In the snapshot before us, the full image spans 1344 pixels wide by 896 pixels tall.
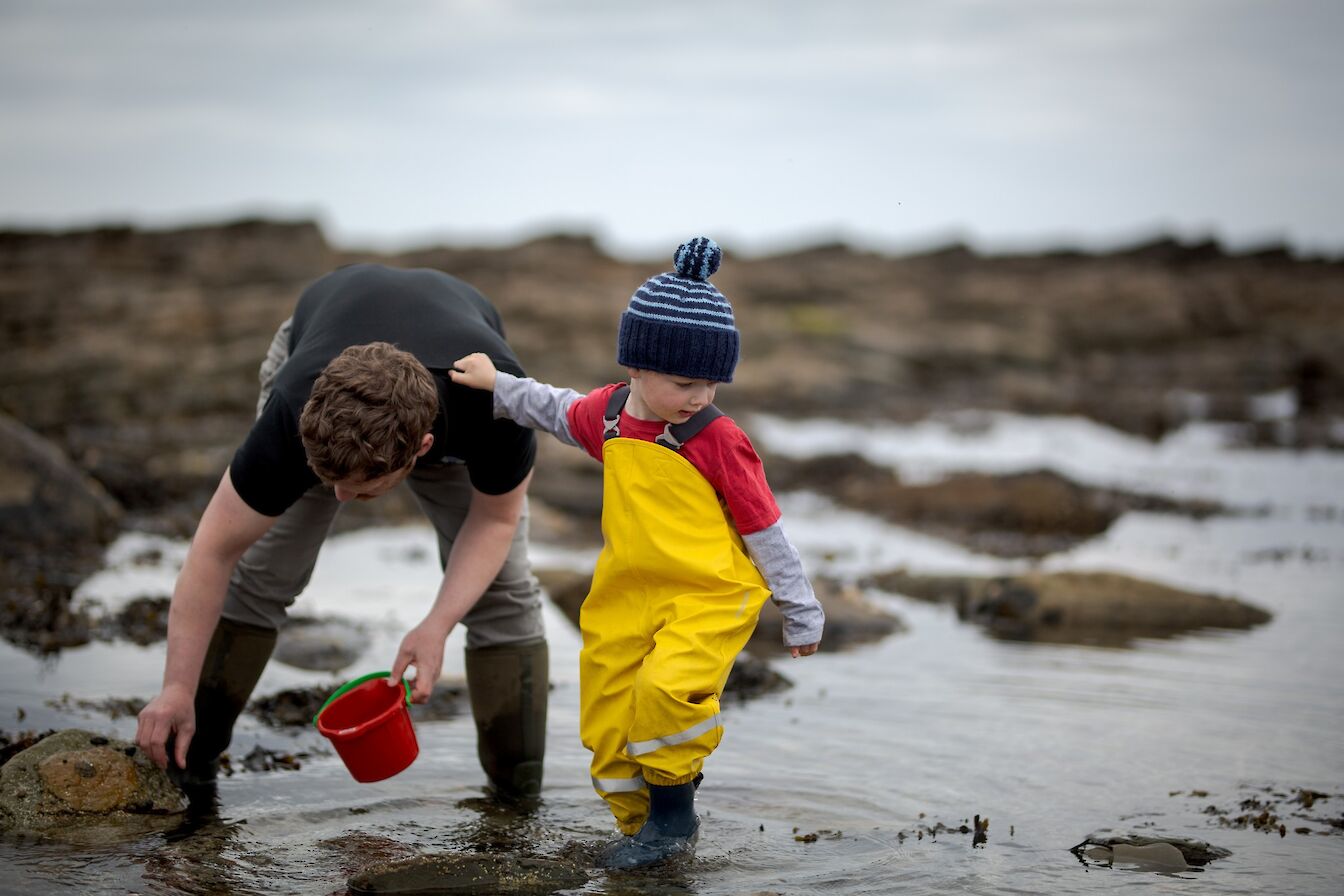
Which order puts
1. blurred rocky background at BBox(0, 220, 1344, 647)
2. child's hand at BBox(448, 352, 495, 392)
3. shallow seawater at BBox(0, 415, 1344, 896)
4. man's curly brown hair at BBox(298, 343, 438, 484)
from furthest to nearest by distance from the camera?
blurred rocky background at BBox(0, 220, 1344, 647) < shallow seawater at BBox(0, 415, 1344, 896) < child's hand at BBox(448, 352, 495, 392) < man's curly brown hair at BBox(298, 343, 438, 484)

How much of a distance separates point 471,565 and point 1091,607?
4873 millimetres

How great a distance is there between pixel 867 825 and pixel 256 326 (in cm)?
2419

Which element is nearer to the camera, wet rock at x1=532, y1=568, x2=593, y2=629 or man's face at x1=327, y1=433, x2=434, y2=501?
man's face at x1=327, y1=433, x2=434, y2=501

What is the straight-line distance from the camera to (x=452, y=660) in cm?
656

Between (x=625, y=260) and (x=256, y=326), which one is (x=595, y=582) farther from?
(x=625, y=260)

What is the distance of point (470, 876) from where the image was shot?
12.6 ft

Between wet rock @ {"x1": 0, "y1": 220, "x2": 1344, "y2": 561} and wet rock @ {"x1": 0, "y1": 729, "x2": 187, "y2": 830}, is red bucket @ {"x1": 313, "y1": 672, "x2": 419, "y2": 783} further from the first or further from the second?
wet rock @ {"x1": 0, "y1": 220, "x2": 1344, "y2": 561}

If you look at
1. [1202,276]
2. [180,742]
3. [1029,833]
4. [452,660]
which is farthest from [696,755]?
[1202,276]

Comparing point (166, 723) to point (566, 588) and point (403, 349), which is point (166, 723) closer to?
point (403, 349)

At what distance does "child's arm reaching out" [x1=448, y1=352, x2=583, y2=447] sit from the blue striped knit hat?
0.27 meters

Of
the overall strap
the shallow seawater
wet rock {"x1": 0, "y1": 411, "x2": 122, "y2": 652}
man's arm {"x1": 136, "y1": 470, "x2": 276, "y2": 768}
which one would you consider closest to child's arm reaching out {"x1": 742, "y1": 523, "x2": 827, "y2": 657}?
the overall strap

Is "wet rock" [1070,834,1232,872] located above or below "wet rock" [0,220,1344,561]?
below

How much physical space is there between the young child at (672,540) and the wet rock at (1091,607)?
4.15m

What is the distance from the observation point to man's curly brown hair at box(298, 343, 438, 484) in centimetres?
343
